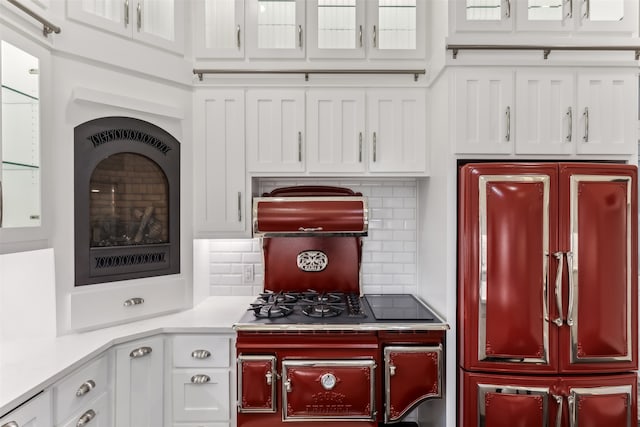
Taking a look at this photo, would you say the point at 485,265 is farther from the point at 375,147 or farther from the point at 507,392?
the point at 375,147

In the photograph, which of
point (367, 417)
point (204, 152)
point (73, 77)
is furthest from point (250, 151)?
point (367, 417)

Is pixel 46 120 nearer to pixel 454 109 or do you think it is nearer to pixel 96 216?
pixel 96 216

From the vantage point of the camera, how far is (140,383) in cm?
218

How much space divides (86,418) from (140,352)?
38cm

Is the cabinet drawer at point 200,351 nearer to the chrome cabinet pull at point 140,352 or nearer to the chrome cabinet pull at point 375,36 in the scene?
the chrome cabinet pull at point 140,352

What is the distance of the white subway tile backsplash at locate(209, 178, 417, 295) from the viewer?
9.57 feet

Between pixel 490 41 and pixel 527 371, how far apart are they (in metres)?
1.74

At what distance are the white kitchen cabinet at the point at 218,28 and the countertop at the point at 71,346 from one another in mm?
1627

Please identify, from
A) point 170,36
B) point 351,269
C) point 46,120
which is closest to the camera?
point 46,120

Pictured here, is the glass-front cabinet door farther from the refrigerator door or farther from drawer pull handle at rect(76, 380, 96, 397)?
the refrigerator door

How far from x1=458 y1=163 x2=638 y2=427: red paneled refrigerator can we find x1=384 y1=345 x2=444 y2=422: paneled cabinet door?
25 centimetres

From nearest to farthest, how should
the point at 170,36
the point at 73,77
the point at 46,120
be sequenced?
the point at 46,120 → the point at 73,77 → the point at 170,36

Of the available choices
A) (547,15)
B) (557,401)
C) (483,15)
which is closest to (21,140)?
(483,15)

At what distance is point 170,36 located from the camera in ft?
8.18
